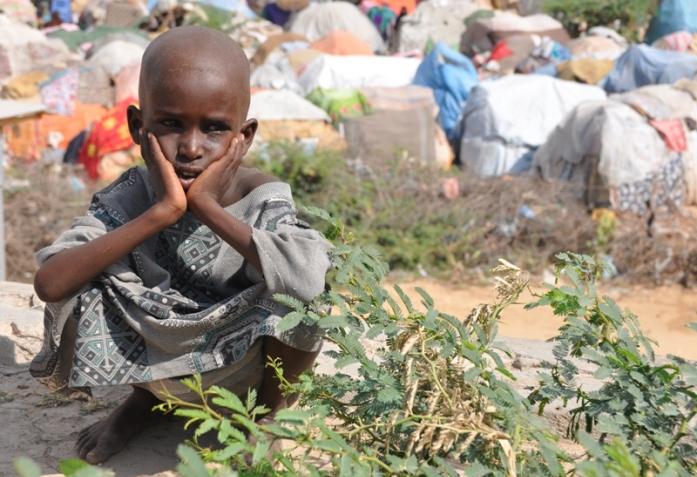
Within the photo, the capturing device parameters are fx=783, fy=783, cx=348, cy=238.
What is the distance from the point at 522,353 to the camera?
9.28 ft

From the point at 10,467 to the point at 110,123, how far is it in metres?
4.76

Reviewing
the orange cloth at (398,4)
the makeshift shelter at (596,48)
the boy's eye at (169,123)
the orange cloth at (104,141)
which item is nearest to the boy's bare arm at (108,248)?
the boy's eye at (169,123)

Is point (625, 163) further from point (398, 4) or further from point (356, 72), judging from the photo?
point (398, 4)

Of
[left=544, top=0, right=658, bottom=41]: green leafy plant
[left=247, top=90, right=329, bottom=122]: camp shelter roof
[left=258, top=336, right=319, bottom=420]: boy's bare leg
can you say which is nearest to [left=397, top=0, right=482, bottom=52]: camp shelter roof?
[left=544, top=0, right=658, bottom=41]: green leafy plant

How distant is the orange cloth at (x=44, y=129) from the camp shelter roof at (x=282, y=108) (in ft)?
5.37

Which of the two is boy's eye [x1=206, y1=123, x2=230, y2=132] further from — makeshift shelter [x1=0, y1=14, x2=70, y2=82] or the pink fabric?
makeshift shelter [x1=0, y1=14, x2=70, y2=82]

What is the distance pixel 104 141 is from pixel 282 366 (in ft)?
15.8

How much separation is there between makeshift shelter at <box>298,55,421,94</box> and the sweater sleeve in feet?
20.9

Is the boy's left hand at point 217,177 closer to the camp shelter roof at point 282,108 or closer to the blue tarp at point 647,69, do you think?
the camp shelter roof at point 282,108

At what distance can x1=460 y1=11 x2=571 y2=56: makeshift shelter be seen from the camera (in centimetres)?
1066

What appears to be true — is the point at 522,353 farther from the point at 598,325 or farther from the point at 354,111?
the point at 354,111

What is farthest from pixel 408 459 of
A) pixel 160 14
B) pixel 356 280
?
pixel 160 14

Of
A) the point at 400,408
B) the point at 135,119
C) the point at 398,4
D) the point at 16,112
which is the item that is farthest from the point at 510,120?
the point at 398,4

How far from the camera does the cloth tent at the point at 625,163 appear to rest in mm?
5836
